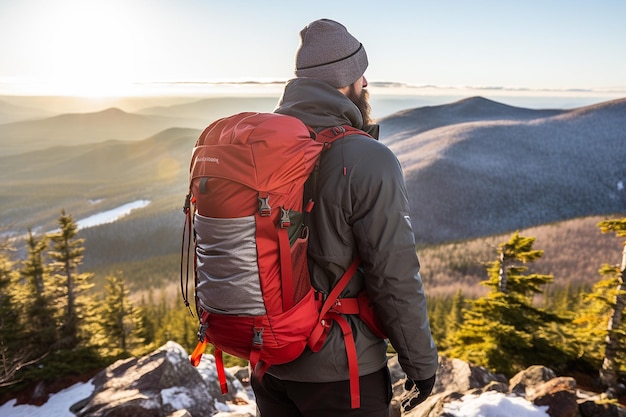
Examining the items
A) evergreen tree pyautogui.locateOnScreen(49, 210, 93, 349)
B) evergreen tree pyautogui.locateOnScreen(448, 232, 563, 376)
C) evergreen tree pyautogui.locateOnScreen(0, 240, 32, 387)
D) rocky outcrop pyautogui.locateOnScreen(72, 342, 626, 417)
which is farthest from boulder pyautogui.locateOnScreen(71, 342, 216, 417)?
evergreen tree pyautogui.locateOnScreen(49, 210, 93, 349)

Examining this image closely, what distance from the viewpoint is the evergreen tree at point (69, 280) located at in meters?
18.4

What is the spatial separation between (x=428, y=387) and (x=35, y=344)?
20004 millimetres

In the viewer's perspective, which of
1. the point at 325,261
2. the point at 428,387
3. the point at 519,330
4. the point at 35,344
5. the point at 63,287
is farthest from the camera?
the point at 63,287

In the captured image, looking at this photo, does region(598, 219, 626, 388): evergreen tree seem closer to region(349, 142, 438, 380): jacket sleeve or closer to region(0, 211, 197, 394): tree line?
region(349, 142, 438, 380): jacket sleeve

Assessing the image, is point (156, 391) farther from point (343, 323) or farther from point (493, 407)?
point (343, 323)

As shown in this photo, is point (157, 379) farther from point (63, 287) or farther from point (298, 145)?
point (63, 287)

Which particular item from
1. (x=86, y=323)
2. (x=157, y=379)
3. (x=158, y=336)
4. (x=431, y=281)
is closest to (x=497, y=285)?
(x=157, y=379)

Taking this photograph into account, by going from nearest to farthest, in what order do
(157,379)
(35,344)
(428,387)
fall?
(428,387) → (157,379) → (35,344)

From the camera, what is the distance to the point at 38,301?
18.1 meters

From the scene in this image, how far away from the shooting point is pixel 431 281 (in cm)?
13012

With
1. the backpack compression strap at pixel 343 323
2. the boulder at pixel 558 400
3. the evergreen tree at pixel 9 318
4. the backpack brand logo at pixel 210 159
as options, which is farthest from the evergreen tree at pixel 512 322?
the evergreen tree at pixel 9 318

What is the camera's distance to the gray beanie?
2404 millimetres

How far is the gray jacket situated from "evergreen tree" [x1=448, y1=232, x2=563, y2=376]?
528 inches

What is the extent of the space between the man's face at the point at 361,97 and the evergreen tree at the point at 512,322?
13.3m
